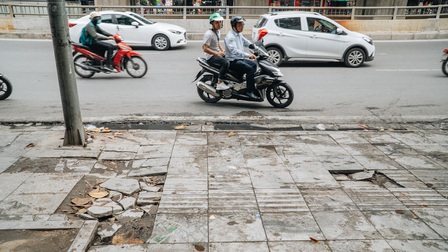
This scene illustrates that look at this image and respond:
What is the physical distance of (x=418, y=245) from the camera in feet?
9.92

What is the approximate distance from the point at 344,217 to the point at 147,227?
193cm

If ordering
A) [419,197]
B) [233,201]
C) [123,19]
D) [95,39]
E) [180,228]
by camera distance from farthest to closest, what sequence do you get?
[123,19] → [95,39] → [419,197] → [233,201] → [180,228]

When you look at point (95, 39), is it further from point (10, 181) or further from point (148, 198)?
point (148, 198)

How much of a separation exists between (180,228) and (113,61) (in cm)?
755

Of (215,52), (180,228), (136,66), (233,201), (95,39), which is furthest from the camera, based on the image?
(136,66)

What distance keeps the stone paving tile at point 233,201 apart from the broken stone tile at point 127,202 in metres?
0.82

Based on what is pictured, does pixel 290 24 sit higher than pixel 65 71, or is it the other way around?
pixel 290 24

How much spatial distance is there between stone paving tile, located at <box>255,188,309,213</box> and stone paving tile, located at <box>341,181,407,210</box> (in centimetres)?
60

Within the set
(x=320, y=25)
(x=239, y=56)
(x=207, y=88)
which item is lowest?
(x=207, y=88)

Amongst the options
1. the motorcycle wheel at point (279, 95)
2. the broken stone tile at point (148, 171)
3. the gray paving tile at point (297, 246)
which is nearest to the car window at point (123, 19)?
the motorcycle wheel at point (279, 95)

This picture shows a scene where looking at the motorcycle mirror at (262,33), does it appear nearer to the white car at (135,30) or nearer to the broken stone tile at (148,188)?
the white car at (135,30)

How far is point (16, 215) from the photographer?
3367 mm

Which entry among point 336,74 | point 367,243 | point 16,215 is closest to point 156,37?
point 336,74

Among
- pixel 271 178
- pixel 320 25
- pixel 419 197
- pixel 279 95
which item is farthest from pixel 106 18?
pixel 419 197
